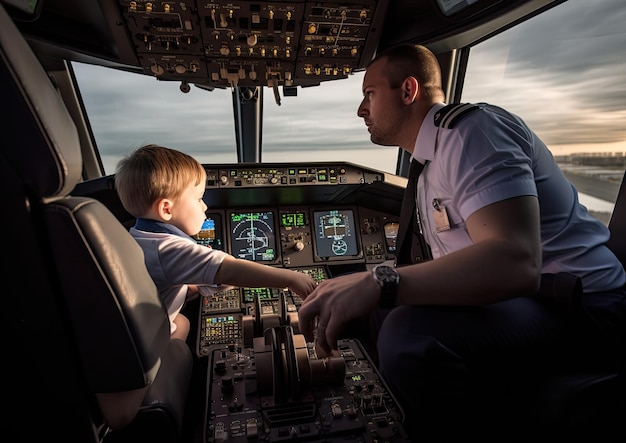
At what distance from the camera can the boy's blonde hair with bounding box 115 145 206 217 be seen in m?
1.44

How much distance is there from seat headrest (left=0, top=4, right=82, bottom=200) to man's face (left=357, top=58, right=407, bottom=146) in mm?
1140

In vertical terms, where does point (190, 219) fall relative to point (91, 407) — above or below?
above

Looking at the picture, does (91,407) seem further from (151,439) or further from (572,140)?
(572,140)

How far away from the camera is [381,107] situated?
5.31ft

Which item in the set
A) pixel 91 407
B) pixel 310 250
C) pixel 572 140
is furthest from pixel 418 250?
pixel 91 407

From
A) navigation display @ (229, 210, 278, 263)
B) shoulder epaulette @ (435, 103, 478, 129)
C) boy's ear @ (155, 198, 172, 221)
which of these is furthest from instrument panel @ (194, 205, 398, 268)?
shoulder epaulette @ (435, 103, 478, 129)

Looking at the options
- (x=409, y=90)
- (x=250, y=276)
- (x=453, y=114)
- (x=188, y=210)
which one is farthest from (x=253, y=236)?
(x=453, y=114)

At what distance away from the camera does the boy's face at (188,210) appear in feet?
5.12

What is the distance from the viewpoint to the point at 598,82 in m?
2.15

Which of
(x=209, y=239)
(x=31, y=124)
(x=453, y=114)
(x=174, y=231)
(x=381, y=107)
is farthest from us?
(x=209, y=239)

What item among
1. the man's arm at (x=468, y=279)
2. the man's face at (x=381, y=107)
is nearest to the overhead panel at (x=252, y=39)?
the man's face at (x=381, y=107)

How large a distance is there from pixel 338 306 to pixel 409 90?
97 centimetres

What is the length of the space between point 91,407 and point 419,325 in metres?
0.81

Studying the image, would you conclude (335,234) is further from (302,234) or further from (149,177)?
(149,177)
